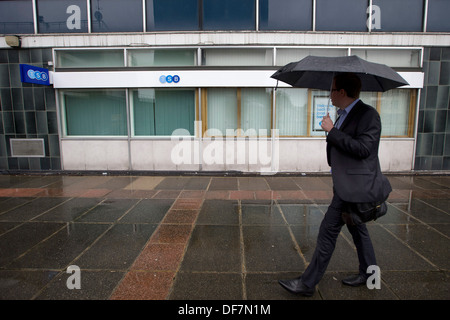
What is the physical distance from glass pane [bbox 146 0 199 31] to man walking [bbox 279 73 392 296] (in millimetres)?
6759

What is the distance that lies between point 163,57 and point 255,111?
3113 mm

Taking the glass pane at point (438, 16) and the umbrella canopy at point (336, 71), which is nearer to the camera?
the umbrella canopy at point (336, 71)

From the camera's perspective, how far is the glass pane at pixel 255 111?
8.20 metres

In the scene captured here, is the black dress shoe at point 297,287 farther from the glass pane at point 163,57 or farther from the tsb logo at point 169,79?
the glass pane at point 163,57

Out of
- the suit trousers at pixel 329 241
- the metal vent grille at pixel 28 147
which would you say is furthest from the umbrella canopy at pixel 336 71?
the metal vent grille at pixel 28 147

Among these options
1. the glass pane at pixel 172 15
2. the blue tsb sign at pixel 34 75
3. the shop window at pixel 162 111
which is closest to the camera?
the blue tsb sign at pixel 34 75

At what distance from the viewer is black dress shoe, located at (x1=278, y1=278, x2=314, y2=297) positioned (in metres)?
2.57

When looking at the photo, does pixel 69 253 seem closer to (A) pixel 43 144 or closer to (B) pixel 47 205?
(B) pixel 47 205

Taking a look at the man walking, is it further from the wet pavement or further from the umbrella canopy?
the wet pavement

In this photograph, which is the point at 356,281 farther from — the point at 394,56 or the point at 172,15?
the point at 172,15

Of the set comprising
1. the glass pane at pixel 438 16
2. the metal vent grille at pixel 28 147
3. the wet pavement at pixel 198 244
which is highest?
the glass pane at pixel 438 16

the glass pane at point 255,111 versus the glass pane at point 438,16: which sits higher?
the glass pane at point 438,16

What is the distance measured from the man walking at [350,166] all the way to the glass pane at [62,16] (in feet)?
27.3
